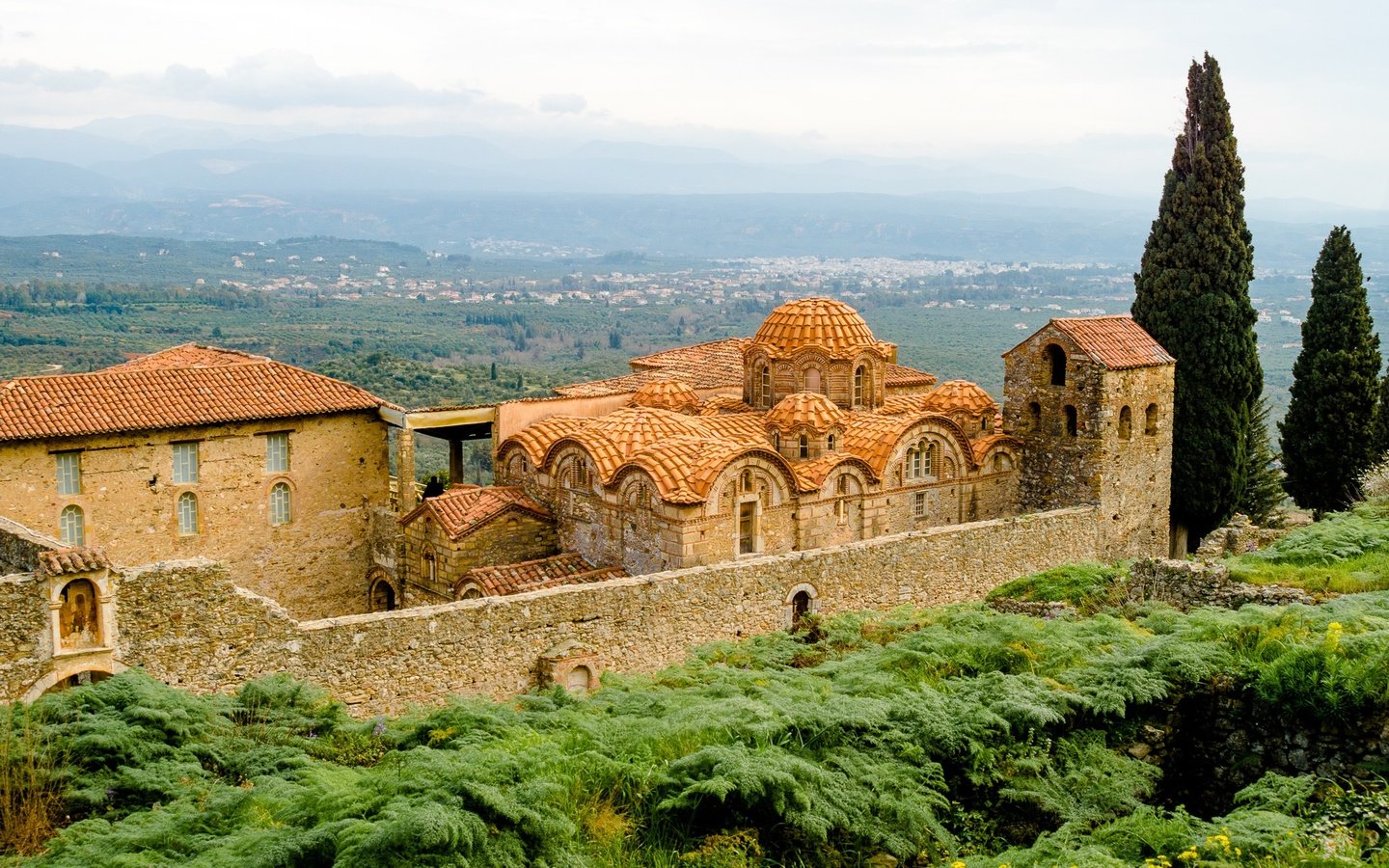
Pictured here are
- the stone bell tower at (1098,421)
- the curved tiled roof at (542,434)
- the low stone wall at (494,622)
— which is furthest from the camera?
the stone bell tower at (1098,421)

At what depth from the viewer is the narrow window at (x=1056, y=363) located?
26188 millimetres

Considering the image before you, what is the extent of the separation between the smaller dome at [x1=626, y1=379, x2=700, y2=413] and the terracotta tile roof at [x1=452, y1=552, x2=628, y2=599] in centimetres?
517

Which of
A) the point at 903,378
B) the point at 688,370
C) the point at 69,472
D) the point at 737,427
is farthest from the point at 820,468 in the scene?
the point at 69,472

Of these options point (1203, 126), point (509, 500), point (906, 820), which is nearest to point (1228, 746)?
point (906, 820)

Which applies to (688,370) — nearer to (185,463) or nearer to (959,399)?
(959,399)

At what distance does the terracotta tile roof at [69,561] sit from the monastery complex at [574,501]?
2.62ft

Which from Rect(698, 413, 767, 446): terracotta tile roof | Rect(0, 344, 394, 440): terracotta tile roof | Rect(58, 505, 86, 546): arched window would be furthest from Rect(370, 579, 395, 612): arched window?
Rect(698, 413, 767, 446): terracotta tile roof

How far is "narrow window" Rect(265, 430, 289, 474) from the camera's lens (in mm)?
24562

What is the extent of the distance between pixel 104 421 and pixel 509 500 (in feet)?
23.6

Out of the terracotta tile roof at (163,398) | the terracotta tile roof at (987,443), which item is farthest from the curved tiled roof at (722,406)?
the terracotta tile roof at (163,398)

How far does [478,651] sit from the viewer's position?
17438 mm

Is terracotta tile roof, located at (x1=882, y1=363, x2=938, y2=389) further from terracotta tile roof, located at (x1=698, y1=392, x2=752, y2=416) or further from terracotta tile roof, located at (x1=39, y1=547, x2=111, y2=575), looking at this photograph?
terracotta tile roof, located at (x1=39, y1=547, x2=111, y2=575)

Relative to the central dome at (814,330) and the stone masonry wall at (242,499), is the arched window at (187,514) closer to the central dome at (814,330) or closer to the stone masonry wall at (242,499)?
the stone masonry wall at (242,499)

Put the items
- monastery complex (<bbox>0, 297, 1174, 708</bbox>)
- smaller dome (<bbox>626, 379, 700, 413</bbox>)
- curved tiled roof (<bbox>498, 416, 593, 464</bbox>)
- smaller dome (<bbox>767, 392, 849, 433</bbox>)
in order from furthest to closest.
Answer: smaller dome (<bbox>626, 379, 700, 413</bbox>)
curved tiled roof (<bbox>498, 416, 593, 464</bbox>)
smaller dome (<bbox>767, 392, 849, 433</bbox>)
monastery complex (<bbox>0, 297, 1174, 708</bbox>)
